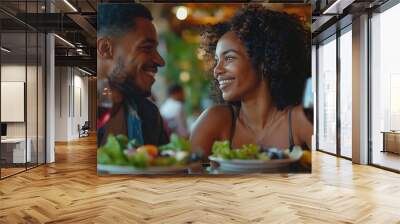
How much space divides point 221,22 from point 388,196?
339 cm

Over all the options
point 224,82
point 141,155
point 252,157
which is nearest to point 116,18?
point 224,82

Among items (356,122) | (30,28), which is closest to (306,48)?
(356,122)

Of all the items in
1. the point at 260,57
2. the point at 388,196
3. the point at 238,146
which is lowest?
the point at 388,196

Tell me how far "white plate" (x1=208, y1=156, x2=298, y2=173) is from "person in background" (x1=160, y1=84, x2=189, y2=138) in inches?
25.1

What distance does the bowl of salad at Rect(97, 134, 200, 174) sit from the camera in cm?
586

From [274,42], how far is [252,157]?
1.81 meters

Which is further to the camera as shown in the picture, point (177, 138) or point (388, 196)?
point (177, 138)

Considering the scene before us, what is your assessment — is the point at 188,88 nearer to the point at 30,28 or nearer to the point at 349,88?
the point at 30,28

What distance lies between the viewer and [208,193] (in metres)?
5.06

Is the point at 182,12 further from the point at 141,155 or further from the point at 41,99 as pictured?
the point at 41,99

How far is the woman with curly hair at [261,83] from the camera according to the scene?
230 inches

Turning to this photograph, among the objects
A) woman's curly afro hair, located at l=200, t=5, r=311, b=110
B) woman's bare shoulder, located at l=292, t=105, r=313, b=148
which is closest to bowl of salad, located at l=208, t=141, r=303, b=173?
woman's bare shoulder, located at l=292, t=105, r=313, b=148

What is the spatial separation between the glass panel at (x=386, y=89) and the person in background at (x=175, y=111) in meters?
3.90

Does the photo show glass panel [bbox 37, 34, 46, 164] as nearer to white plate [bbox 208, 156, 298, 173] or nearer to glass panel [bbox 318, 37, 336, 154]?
white plate [bbox 208, 156, 298, 173]
